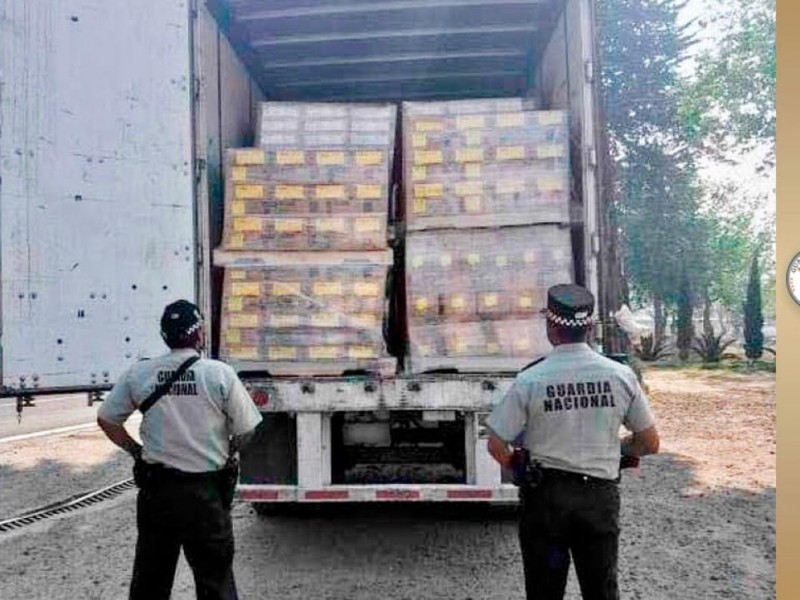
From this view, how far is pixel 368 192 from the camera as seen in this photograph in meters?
4.32

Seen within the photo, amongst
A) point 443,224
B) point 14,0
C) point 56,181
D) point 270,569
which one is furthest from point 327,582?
point 14,0

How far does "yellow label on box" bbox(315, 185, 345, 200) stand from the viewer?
4.31 meters

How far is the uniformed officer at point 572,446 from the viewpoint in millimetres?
2875

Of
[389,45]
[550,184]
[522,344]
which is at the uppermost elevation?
[389,45]

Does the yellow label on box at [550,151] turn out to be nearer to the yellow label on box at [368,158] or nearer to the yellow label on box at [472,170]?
the yellow label on box at [472,170]

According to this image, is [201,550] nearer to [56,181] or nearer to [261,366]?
[261,366]

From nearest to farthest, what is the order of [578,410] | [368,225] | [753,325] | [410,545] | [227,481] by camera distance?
[578,410] → [227,481] → [368,225] → [410,545] → [753,325]

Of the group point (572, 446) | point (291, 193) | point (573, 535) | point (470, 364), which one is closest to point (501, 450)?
point (572, 446)

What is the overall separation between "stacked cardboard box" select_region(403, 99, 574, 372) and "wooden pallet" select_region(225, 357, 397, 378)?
0.18m

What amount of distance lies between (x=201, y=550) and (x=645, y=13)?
2790 cm

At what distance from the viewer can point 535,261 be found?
414cm

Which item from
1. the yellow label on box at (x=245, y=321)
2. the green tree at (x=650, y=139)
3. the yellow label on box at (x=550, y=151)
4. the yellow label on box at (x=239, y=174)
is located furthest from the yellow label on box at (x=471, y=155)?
the green tree at (x=650, y=139)

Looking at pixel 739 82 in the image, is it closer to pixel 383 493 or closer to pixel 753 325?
pixel 753 325

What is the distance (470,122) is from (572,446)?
2.17 m
